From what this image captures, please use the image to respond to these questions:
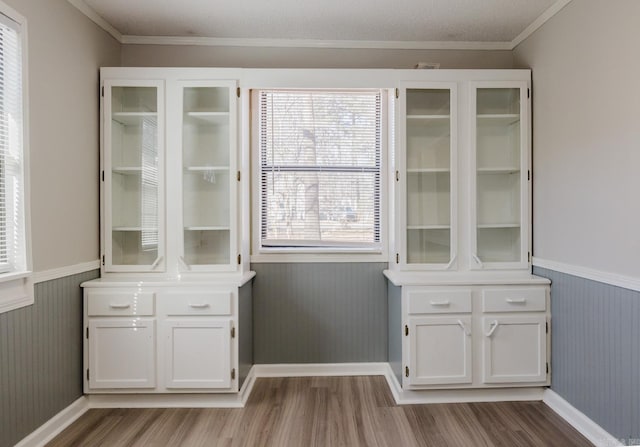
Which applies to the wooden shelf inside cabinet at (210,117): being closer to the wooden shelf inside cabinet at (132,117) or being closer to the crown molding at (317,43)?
the wooden shelf inside cabinet at (132,117)

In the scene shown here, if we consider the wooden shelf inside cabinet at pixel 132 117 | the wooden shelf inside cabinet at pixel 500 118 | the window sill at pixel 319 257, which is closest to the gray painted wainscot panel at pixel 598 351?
the wooden shelf inside cabinet at pixel 500 118

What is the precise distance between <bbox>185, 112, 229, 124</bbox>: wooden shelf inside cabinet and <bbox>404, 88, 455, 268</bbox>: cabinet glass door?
1328 mm

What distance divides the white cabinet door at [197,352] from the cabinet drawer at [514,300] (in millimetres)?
1760

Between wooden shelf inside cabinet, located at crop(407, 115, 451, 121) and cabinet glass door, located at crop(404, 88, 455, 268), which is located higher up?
wooden shelf inside cabinet, located at crop(407, 115, 451, 121)

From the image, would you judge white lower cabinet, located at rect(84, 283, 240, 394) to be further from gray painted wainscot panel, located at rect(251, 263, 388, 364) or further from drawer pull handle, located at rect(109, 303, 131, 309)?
gray painted wainscot panel, located at rect(251, 263, 388, 364)

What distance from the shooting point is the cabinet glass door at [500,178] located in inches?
108

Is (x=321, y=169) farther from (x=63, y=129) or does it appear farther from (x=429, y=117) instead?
(x=63, y=129)

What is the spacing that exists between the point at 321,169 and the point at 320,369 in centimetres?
162

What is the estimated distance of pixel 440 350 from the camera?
256cm

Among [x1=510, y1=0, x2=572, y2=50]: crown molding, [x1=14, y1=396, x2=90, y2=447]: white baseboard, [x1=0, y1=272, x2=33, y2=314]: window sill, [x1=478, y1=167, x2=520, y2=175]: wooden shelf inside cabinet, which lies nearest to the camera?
[x1=0, y1=272, x2=33, y2=314]: window sill

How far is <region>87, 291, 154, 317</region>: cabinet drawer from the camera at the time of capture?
2.48m

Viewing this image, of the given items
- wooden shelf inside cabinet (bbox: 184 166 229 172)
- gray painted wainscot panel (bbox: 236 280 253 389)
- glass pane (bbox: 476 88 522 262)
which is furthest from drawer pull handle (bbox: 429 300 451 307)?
wooden shelf inside cabinet (bbox: 184 166 229 172)

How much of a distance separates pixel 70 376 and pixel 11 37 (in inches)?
77.2

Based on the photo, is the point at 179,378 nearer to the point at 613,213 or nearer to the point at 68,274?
the point at 68,274
